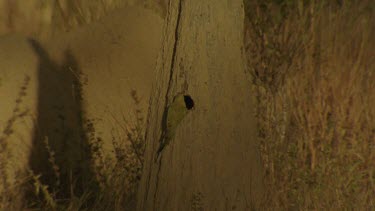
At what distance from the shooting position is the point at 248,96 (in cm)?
329

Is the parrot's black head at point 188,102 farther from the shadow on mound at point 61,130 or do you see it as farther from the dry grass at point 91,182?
the shadow on mound at point 61,130

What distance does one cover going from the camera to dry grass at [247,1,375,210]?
448 cm

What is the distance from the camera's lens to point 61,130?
191 inches

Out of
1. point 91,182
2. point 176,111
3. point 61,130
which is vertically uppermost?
point 61,130

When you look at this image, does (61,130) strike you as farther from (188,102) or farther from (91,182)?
(188,102)

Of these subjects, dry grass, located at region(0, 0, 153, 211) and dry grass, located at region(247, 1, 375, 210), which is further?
dry grass, located at region(247, 1, 375, 210)

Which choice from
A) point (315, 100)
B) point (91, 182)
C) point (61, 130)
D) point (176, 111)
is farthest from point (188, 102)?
point (315, 100)

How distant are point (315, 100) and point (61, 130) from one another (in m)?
1.85

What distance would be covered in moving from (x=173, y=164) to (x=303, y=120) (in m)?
2.20

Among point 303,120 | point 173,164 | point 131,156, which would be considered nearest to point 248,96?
point 173,164

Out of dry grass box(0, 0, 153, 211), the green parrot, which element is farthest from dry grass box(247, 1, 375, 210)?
the green parrot

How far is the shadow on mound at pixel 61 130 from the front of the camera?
4.67 meters

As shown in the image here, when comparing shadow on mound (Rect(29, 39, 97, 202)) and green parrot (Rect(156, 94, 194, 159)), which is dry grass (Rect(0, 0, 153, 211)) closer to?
shadow on mound (Rect(29, 39, 97, 202))

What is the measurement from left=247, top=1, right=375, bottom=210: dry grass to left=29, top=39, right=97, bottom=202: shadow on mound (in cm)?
121
